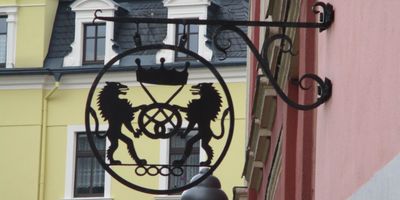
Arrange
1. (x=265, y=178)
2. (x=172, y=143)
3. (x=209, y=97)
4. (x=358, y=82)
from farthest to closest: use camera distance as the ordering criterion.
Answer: (x=172, y=143)
(x=265, y=178)
(x=209, y=97)
(x=358, y=82)

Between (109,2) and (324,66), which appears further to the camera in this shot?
(109,2)

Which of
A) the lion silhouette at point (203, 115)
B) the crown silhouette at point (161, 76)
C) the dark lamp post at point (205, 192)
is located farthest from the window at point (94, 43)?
the crown silhouette at point (161, 76)

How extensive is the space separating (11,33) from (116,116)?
29.9 metres

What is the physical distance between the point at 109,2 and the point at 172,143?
12.7 feet

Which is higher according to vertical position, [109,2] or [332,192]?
[109,2]

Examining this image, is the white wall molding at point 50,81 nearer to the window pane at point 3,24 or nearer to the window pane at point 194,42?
the window pane at point 3,24

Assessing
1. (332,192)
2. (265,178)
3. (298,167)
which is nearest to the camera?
(332,192)

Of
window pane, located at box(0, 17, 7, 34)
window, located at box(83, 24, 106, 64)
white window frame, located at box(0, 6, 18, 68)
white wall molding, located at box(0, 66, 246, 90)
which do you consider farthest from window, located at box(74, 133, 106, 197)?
window pane, located at box(0, 17, 7, 34)

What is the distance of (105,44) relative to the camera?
36.8 metres

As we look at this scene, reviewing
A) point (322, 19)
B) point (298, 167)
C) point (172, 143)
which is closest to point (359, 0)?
point (322, 19)

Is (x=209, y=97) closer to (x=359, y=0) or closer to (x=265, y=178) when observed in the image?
(x=359, y=0)

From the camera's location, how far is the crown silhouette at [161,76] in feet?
25.1

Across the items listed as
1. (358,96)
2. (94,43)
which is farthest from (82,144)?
(358,96)

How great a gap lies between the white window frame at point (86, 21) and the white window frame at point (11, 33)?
1.46 meters
